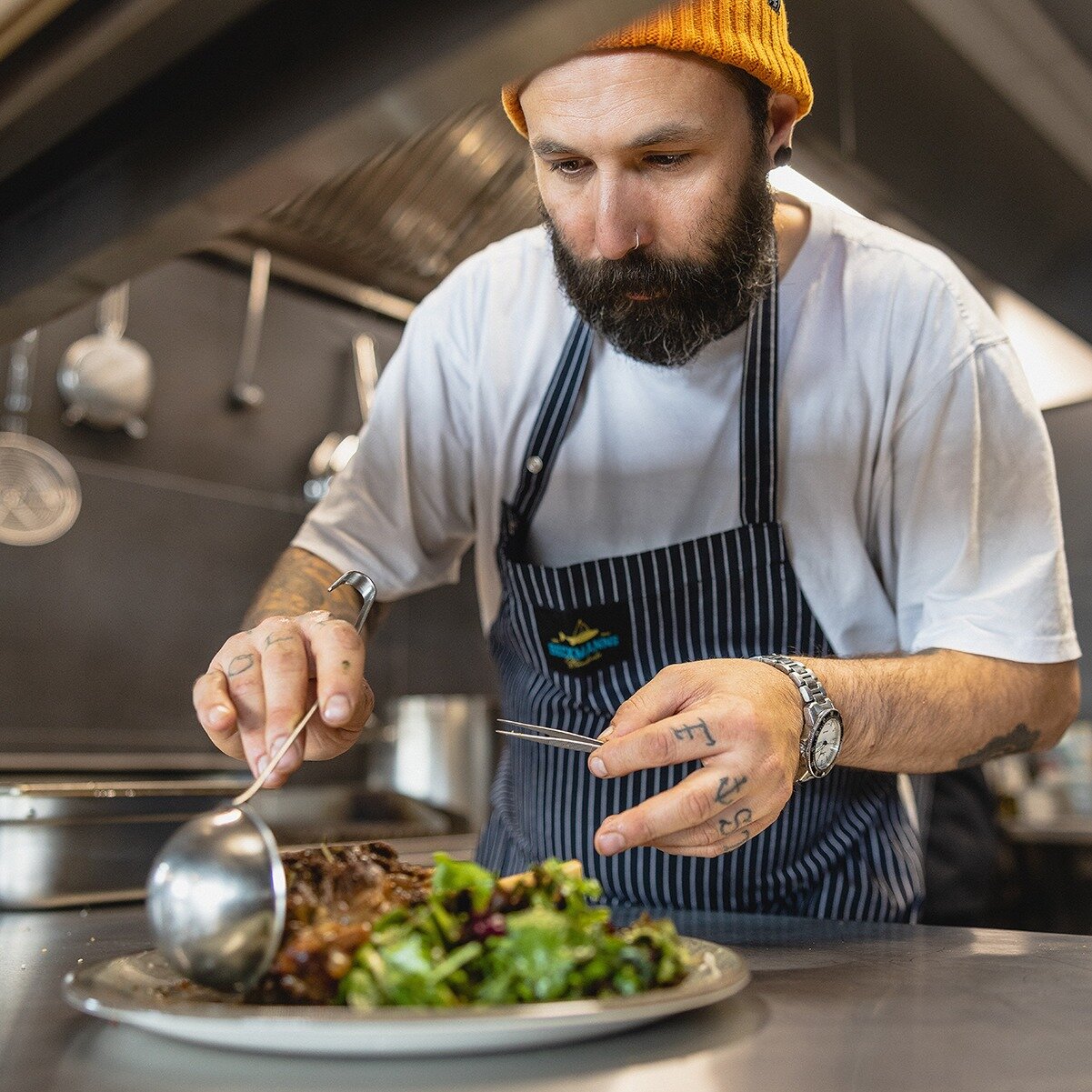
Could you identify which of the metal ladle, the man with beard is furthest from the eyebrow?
the metal ladle

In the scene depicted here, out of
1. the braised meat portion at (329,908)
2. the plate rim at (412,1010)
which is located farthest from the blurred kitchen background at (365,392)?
the plate rim at (412,1010)

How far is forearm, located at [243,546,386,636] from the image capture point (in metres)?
1.33

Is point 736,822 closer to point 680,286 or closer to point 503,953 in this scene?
point 503,953

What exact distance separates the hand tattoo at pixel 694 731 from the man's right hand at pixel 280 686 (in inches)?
10.3

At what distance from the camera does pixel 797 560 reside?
1.33m

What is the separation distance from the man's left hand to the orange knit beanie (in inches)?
22.9

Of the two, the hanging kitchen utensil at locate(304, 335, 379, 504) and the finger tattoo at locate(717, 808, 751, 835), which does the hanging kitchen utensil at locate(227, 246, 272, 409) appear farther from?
the finger tattoo at locate(717, 808, 751, 835)

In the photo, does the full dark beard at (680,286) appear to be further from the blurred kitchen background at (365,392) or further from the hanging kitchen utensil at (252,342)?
the hanging kitchen utensil at (252,342)

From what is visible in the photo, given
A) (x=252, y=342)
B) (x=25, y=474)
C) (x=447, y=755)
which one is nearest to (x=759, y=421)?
(x=447, y=755)

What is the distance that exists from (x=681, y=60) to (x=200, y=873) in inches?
33.9

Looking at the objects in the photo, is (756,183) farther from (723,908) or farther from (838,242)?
(723,908)

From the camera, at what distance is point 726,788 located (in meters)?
0.89

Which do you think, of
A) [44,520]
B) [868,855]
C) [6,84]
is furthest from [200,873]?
[44,520]

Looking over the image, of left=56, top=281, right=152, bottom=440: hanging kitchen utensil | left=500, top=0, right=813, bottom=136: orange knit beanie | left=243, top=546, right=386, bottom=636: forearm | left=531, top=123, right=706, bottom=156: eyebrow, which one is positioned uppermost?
left=56, top=281, right=152, bottom=440: hanging kitchen utensil
